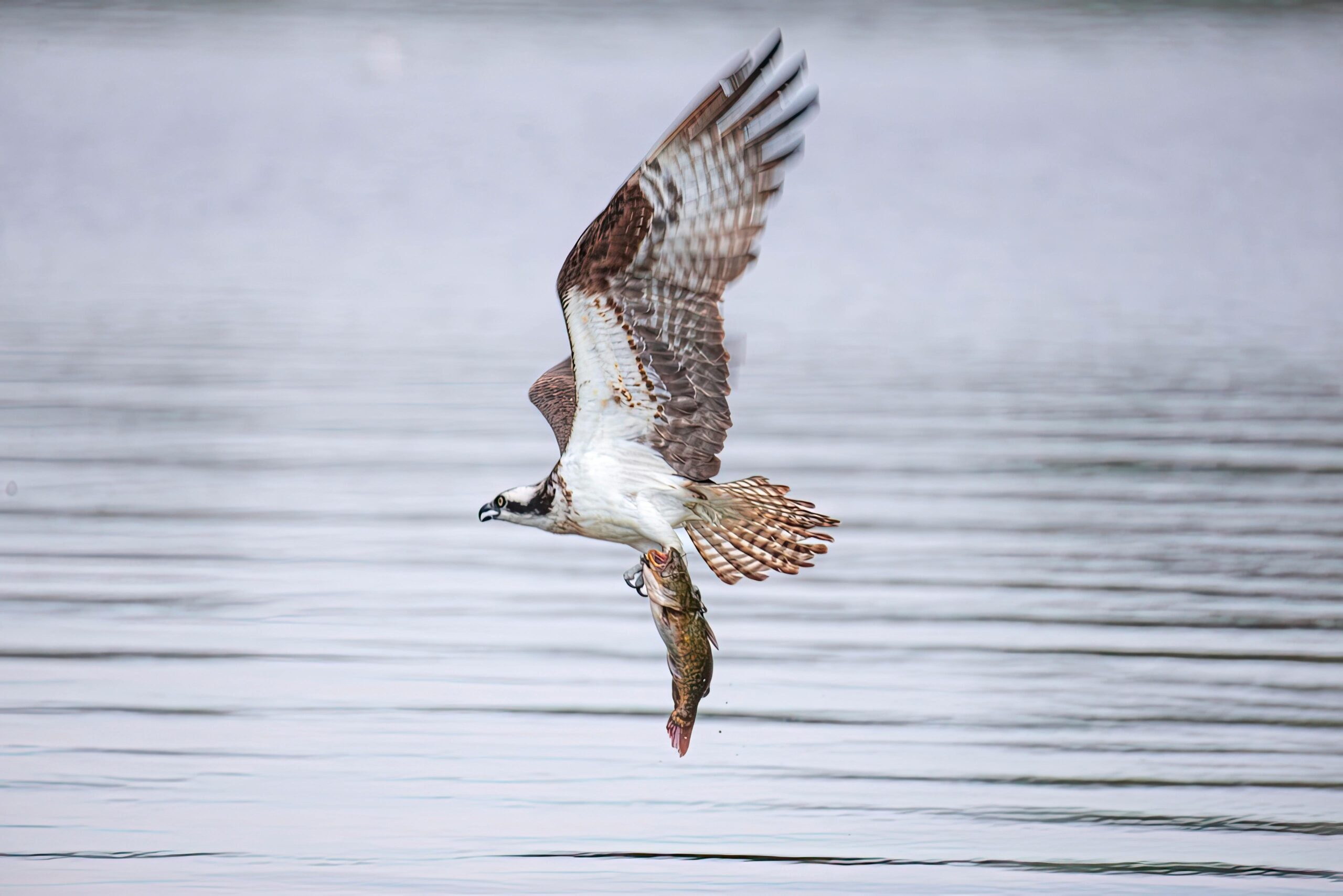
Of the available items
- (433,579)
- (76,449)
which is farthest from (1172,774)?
(76,449)

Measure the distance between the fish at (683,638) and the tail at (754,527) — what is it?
64 cm

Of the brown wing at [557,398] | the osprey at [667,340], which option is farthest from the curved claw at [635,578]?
the brown wing at [557,398]

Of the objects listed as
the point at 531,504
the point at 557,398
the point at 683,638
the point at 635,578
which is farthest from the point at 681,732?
the point at 557,398

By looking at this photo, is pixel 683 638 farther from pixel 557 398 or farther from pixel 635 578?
pixel 557 398

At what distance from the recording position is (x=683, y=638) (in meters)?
4.83

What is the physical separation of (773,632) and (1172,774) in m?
2.04

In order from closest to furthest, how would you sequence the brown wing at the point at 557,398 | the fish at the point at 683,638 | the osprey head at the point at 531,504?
the fish at the point at 683,638, the osprey head at the point at 531,504, the brown wing at the point at 557,398

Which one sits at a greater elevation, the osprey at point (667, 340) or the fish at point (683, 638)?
the osprey at point (667, 340)

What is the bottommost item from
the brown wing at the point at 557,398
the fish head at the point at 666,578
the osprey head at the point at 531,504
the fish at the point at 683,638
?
the fish at the point at 683,638

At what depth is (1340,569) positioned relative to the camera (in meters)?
9.24

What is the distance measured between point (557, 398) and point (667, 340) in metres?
1.41

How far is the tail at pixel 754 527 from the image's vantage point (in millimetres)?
5590

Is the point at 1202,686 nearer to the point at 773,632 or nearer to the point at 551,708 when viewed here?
the point at 773,632

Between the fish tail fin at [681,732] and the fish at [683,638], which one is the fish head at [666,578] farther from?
the fish tail fin at [681,732]
